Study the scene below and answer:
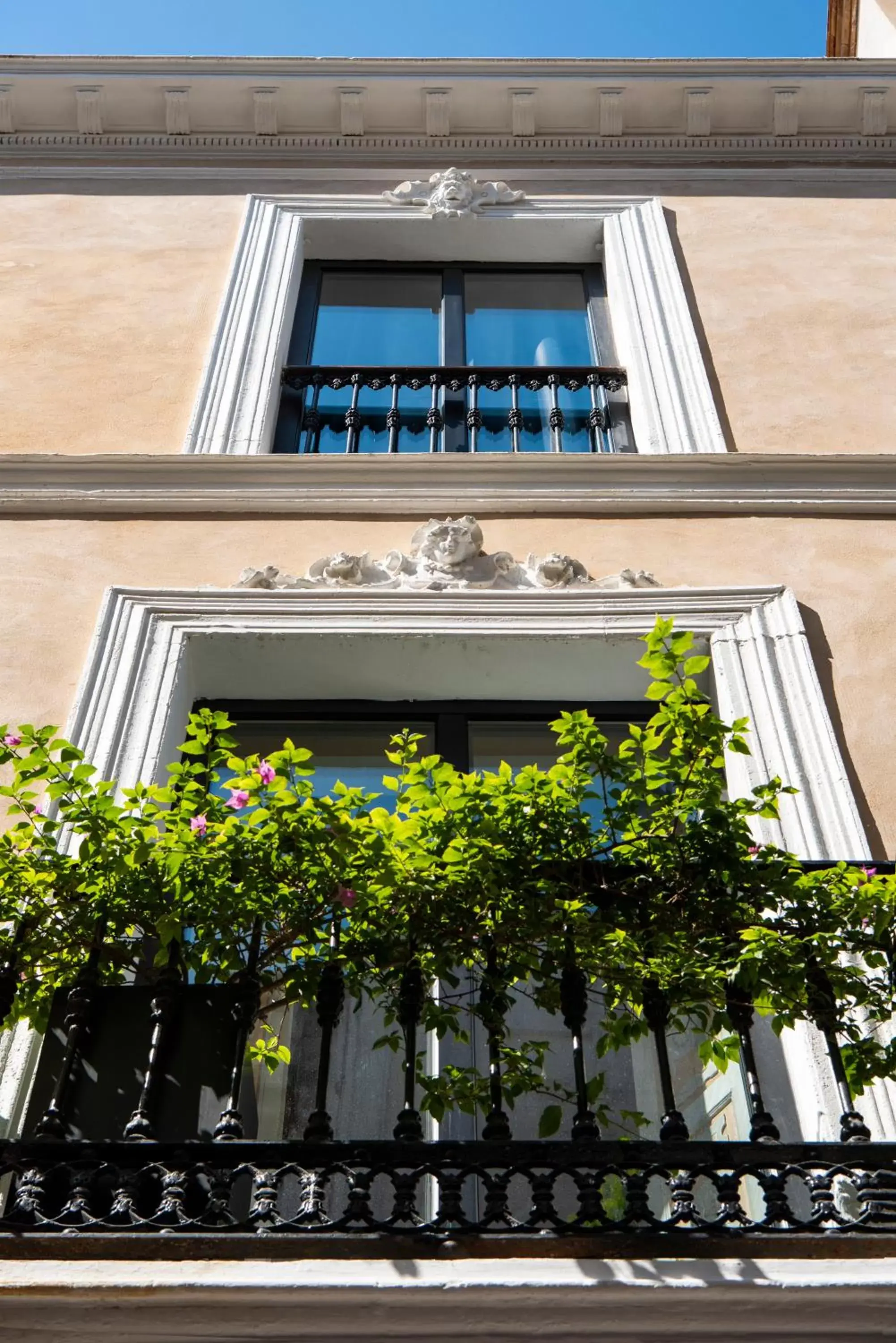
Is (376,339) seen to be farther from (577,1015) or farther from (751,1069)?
(751,1069)

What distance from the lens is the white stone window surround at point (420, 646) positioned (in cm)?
519

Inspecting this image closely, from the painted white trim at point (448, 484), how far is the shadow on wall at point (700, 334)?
42 centimetres

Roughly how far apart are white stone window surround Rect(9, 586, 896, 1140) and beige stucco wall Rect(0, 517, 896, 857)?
5.1 inches

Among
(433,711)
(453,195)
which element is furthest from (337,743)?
(453,195)

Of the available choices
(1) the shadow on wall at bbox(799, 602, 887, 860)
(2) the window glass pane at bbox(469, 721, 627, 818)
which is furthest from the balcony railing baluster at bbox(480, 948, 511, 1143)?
(2) the window glass pane at bbox(469, 721, 627, 818)

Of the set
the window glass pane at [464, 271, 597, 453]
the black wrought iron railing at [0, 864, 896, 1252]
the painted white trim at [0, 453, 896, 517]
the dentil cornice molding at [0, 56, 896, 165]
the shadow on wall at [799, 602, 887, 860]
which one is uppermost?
the dentil cornice molding at [0, 56, 896, 165]

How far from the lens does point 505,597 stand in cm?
555

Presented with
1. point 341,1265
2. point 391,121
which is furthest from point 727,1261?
point 391,121

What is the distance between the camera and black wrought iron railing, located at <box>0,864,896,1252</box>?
2.91m

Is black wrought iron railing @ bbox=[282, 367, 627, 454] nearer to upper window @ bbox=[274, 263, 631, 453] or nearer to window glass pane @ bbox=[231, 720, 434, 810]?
upper window @ bbox=[274, 263, 631, 453]

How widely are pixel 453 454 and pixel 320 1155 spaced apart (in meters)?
3.73

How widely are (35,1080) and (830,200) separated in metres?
6.68

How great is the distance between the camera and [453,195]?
838 centimetres

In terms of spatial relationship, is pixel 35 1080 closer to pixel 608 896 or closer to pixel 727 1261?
pixel 608 896
